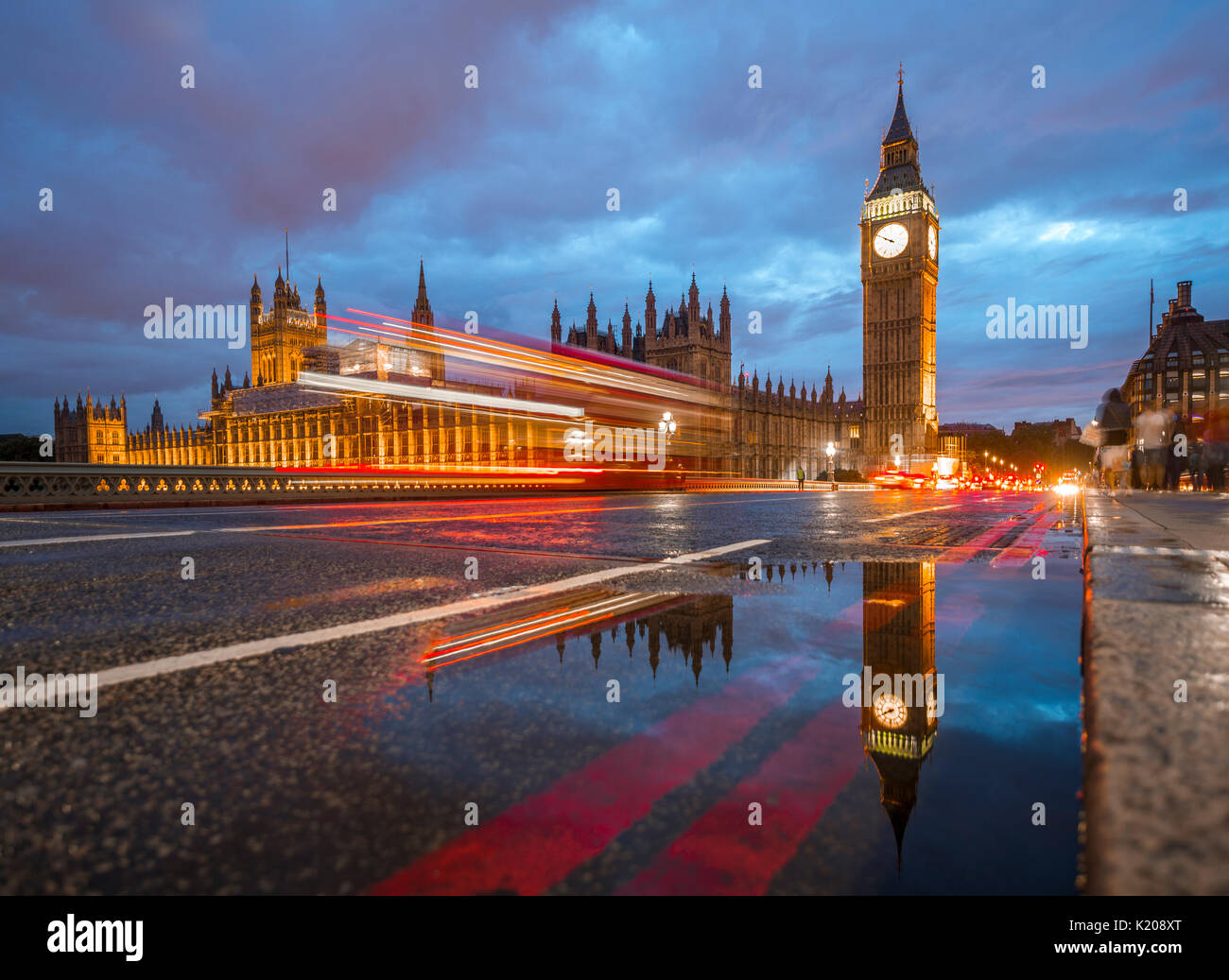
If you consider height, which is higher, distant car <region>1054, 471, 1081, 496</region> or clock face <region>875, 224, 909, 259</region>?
clock face <region>875, 224, 909, 259</region>

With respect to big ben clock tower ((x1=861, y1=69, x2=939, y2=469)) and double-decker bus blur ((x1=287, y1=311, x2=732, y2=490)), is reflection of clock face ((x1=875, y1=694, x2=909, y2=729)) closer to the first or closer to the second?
double-decker bus blur ((x1=287, y1=311, x2=732, y2=490))

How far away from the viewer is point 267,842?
990 mm

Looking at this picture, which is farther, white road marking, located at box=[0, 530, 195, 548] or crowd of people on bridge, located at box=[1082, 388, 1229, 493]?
crowd of people on bridge, located at box=[1082, 388, 1229, 493]

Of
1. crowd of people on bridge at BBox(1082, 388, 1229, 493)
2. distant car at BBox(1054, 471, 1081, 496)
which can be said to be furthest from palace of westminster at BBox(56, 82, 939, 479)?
crowd of people on bridge at BBox(1082, 388, 1229, 493)

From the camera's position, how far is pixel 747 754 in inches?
52.1

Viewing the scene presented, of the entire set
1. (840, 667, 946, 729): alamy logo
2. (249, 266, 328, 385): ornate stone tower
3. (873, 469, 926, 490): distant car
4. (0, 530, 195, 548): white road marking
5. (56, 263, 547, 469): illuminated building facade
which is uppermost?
(249, 266, 328, 385): ornate stone tower

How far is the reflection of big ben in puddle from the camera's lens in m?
1.22

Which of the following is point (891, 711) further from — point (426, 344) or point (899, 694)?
point (426, 344)

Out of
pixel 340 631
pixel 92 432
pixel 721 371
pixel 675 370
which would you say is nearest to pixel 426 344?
pixel 675 370

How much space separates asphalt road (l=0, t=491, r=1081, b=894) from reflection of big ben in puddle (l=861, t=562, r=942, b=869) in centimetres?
4

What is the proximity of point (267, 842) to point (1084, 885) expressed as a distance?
1159 mm

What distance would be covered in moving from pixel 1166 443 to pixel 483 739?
22.8 m
